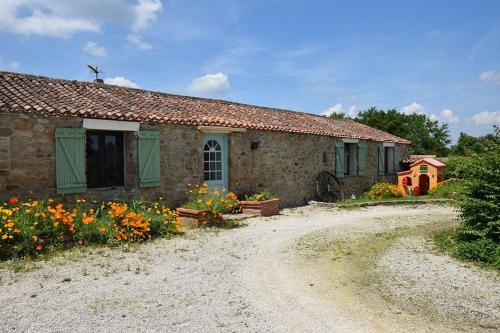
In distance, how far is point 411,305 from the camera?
14.0 feet

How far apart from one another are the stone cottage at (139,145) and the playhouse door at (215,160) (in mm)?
29

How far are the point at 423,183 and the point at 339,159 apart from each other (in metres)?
4.28

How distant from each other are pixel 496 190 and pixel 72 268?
22.7 ft

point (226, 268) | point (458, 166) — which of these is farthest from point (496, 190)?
point (226, 268)

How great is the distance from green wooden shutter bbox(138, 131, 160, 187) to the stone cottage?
0.08ft

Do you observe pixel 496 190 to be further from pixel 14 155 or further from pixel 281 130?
pixel 14 155

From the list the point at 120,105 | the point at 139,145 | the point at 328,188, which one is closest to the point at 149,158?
the point at 139,145

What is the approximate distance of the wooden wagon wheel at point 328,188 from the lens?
567 inches

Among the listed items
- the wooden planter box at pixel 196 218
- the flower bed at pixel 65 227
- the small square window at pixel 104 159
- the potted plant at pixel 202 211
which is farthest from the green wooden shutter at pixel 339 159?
the small square window at pixel 104 159

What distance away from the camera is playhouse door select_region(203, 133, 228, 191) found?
10.9 meters

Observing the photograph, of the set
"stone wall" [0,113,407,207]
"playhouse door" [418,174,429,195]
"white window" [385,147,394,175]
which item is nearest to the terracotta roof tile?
"stone wall" [0,113,407,207]

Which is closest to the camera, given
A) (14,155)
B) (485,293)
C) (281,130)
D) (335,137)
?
(485,293)

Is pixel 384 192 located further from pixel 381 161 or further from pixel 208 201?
pixel 208 201

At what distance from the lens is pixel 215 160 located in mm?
11094
